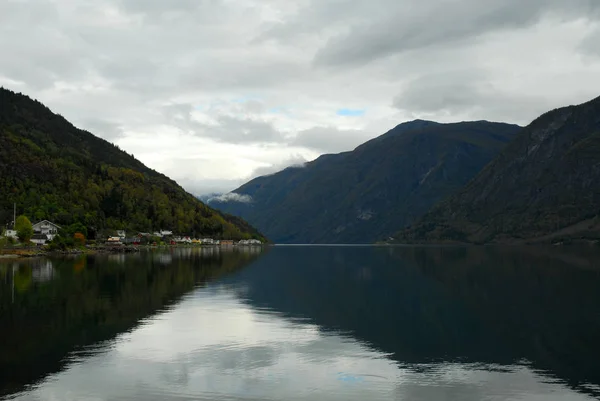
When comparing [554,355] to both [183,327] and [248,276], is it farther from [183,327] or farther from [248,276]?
[248,276]

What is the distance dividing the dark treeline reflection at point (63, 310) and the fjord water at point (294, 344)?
0.57ft

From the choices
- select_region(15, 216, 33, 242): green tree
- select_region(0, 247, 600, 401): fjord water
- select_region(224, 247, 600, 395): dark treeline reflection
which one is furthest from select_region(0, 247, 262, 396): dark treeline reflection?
select_region(15, 216, 33, 242): green tree

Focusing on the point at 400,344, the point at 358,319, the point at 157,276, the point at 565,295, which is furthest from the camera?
the point at 157,276

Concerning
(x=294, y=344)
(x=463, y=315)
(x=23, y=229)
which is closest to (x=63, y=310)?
(x=294, y=344)

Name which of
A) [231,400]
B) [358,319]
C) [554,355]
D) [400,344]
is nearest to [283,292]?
[358,319]

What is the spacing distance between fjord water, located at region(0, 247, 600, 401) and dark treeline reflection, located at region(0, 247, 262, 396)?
172 mm

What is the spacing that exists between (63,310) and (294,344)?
26.6m

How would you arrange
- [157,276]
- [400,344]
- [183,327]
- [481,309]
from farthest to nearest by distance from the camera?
[157,276] → [481,309] → [183,327] → [400,344]

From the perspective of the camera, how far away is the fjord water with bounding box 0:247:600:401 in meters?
30.8

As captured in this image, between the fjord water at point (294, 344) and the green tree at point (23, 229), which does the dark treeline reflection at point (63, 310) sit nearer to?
the fjord water at point (294, 344)

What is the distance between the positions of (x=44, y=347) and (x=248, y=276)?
68.9 m

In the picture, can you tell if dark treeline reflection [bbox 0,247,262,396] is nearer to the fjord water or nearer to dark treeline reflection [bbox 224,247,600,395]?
the fjord water

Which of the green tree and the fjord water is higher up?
the green tree

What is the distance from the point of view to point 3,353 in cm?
3709
